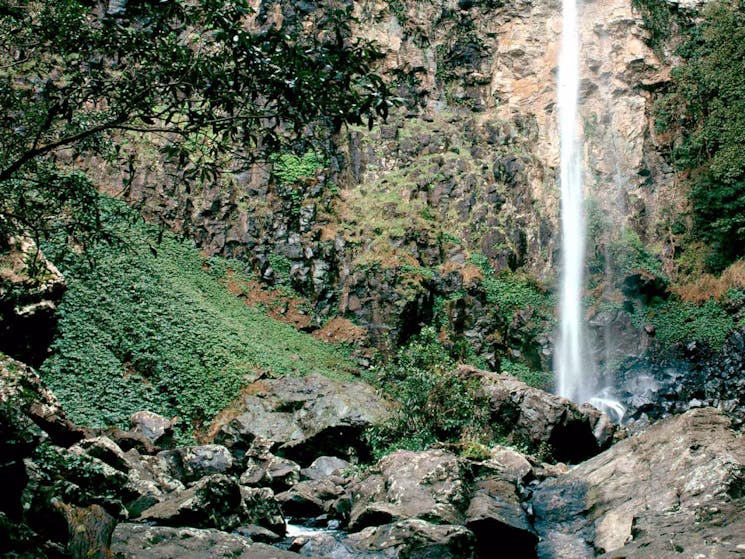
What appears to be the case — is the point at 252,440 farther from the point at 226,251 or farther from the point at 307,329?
the point at 226,251

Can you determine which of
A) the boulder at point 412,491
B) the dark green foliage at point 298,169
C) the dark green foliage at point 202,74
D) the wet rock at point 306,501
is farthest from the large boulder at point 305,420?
the dark green foliage at point 202,74

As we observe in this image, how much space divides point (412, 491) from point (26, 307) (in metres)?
7.17

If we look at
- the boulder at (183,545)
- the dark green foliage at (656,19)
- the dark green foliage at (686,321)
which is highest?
the dark green foliage at (656,19)

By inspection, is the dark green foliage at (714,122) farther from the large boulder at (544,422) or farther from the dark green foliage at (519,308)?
the large boulder at (544,422)

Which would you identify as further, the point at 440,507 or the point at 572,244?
the point at 572,244

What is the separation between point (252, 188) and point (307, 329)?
6324mm

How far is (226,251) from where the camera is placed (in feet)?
A: 74.9

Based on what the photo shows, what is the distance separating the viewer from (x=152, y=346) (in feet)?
56.4

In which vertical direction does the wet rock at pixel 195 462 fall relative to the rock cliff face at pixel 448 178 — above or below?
below

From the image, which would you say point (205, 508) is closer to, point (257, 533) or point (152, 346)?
point (257, 533)

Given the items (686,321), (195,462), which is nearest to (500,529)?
(195,462)

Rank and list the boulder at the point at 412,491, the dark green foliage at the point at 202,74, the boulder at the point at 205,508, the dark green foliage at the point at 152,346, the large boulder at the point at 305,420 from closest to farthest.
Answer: the dark green foliage at the point at 202,74, the boulder at the point at 205,508, the boulder at the point at 412,491, the large boulder at the point at 305,420, the dark green foliage at the point at 152,346

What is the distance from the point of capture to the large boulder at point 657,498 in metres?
6.06

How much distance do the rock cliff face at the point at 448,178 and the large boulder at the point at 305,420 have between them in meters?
5.32
